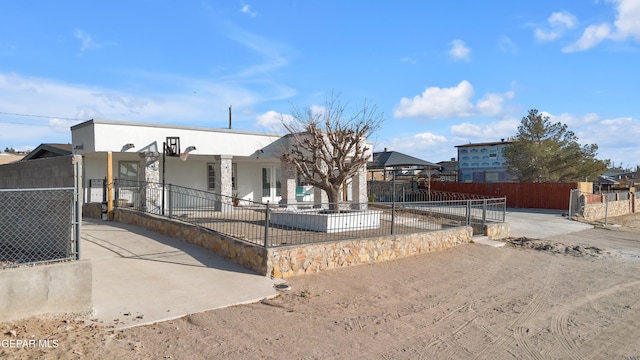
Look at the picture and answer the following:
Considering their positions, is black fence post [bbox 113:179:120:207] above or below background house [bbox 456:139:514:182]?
below

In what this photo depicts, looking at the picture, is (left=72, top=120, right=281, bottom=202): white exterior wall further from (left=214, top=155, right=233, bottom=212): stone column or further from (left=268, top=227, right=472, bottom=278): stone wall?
(left=268, top=227, right=472, bottom=278): stone wall

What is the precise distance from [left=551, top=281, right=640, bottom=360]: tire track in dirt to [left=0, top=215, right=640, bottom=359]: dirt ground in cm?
2

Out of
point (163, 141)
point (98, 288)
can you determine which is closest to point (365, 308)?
point (98, 288)

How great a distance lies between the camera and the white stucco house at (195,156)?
44.6 ft

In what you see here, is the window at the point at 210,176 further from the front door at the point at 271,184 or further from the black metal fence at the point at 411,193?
the black metal fence at the point at 411,193

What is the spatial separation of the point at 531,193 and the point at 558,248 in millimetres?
15034

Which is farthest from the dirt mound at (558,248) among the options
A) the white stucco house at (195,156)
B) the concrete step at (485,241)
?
the white stucco house at (195,156)

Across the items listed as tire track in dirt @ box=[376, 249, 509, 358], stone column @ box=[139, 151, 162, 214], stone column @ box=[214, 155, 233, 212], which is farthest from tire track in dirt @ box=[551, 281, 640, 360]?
stone column @ box=[214, 155, 233, 212]

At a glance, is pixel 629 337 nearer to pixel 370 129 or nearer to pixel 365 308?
pixel 365 308

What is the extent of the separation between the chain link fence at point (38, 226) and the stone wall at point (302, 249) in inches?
112

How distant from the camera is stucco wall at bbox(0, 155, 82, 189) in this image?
697cm

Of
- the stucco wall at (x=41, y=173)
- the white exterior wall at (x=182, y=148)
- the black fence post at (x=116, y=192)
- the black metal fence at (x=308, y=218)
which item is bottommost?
the black metal fence at (x=308, y=218)

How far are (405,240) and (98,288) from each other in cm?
664

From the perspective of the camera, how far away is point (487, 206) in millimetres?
14242
